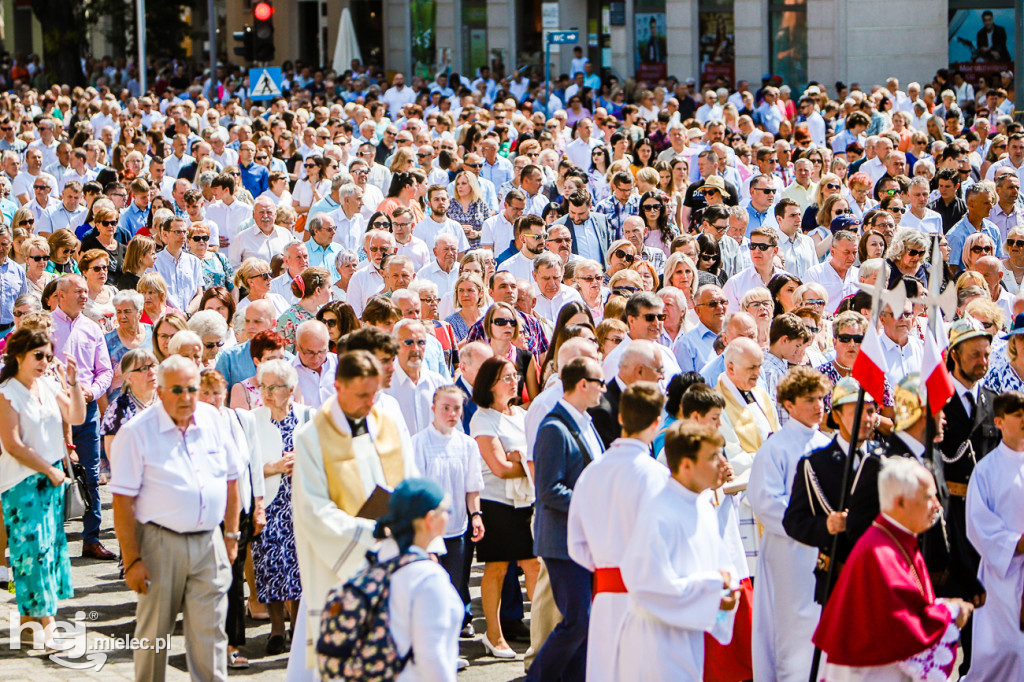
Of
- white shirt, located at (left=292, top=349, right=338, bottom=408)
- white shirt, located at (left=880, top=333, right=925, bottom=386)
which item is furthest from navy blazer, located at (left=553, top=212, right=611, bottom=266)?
white shirt, located at (left=292, top=349, right=338, bottom=408)

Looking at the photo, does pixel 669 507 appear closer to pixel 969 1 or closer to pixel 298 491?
pixel 298 491

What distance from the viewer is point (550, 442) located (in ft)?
24.1

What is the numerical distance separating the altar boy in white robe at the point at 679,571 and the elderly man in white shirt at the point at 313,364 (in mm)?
3122

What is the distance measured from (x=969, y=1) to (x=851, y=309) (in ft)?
82.2

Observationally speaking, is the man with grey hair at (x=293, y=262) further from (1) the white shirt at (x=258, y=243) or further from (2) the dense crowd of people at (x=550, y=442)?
(1) the white shirt at (x=258, y=243)

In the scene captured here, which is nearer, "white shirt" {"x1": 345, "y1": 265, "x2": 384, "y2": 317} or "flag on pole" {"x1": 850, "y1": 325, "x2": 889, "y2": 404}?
Answer: "flag on pole" {"x1": 850, "y1": 325, "x2": 889, "y2": 404}

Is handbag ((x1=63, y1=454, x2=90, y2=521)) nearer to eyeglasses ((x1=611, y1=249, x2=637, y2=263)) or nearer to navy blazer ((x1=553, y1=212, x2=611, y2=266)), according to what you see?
eyeglasses ((x1=611, y1=249, x2=637, y2=263))

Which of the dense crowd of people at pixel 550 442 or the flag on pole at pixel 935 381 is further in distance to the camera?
the flag on pole at pixel 935 381

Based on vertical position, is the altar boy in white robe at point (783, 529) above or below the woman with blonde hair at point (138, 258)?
below

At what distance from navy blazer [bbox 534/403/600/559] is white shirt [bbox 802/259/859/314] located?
4.96 m

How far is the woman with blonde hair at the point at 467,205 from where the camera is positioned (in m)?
15.2

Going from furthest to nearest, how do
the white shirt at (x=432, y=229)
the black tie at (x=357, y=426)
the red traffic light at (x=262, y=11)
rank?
the red traffic light at (x=262, y=11) < the white shirt at (x=432, y=229) < the black tie at (x=357, y=426)

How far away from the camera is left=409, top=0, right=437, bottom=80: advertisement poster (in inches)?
1606

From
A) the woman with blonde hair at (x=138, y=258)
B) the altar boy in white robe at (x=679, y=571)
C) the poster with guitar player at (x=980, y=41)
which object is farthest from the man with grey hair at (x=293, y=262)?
the poster with guitar player at (x=980, y=41)
